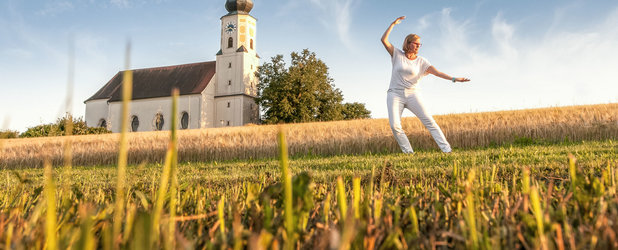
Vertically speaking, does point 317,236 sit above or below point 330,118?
below

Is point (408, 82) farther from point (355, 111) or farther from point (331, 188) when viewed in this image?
point (355, 111)

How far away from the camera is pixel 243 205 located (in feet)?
4.90

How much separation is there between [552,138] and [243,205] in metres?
10.7

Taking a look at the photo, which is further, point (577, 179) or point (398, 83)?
point (398, 83)

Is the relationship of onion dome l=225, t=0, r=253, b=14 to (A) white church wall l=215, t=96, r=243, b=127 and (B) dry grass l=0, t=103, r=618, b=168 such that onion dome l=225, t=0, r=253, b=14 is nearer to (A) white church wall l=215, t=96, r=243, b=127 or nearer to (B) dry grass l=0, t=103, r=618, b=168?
(A) white church wall l=215, t=96, r=243, b=127

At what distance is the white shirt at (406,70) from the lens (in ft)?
23.1

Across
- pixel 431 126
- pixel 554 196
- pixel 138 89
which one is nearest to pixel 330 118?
pixel 138 89

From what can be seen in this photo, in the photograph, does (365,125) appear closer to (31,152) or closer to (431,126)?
(431,126)

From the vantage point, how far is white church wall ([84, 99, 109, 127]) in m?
57.0

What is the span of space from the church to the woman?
1868 inches

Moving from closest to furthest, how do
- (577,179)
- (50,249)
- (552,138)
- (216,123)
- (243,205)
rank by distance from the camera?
1. (50,249)
2. (577,179)
3. (243,205)
4. (552,138)
5. (216,123)

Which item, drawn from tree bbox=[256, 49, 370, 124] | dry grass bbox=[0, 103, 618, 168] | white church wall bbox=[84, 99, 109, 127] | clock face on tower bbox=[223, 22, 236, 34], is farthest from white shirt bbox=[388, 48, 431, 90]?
white church wall bbox=[84, 99, 109, 127]

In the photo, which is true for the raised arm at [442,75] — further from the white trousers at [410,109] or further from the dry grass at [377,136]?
the dry grass at [377,136]

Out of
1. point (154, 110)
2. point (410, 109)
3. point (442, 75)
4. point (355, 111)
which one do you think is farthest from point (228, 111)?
point (442, 75)
